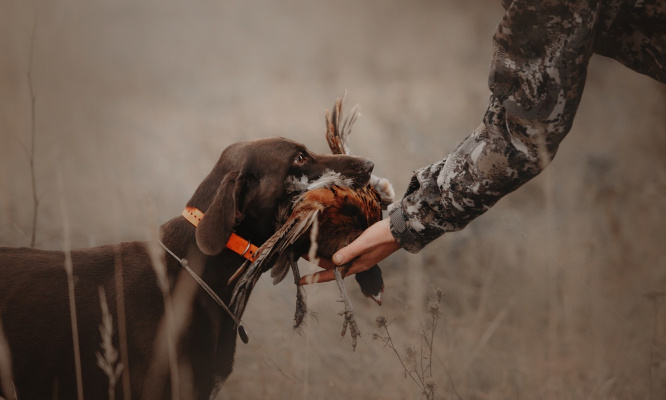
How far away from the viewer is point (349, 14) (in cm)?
746

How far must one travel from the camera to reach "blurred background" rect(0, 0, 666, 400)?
327cm

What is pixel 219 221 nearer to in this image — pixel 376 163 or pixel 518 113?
pixel 518 113

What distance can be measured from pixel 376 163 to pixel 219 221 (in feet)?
9.72

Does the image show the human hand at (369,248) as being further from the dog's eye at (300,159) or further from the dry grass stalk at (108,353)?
the dry grass stalk at (108,353)

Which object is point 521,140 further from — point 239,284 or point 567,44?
point 239,284

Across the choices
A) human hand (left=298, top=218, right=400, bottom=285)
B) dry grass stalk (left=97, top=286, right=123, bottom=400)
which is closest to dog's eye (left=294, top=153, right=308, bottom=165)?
human hand (left=298, top=218, right=400, bottom=285)

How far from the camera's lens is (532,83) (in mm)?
1817

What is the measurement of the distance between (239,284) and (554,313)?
1324mm

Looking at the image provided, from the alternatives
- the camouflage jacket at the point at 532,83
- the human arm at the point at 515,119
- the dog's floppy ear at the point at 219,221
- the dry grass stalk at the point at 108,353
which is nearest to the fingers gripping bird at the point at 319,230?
the dog's floppy ear at the point at 219,221

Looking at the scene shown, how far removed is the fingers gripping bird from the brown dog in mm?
94

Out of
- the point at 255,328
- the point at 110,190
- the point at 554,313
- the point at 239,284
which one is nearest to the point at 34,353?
the point at 239,284

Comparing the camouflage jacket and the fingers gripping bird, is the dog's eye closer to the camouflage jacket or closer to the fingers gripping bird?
the fingers gripping bird

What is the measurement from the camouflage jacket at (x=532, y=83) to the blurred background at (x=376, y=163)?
1.95 ft

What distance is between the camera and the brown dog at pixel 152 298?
234cm
